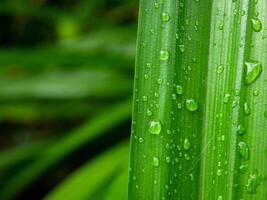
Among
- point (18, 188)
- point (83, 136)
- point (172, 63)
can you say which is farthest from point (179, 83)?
point (18, 188)

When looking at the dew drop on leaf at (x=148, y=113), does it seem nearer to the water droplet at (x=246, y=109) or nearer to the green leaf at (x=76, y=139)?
the water droplet at (x=246, y=109)

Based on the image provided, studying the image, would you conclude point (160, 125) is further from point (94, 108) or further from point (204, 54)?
point (94, 108)

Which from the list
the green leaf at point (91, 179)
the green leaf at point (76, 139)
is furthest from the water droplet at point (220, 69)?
the green leaf at point (76, 139)

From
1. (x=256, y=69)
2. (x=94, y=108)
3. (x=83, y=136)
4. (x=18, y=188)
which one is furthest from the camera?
(x=94, y=108)

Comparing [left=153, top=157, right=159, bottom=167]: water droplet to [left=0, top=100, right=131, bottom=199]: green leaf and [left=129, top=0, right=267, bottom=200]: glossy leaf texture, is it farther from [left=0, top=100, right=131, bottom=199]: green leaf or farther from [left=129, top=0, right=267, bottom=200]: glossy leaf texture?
[left=0, top=100, right=131, bottom=199]: green leaf

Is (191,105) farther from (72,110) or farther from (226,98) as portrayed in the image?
(72,110)

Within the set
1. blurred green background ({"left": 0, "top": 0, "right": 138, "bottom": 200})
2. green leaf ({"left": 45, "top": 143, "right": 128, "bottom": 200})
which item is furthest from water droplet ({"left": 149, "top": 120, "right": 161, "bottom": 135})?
green leaf ({"left": 45, "top": 143, "right": 128, "bottom": 200})
